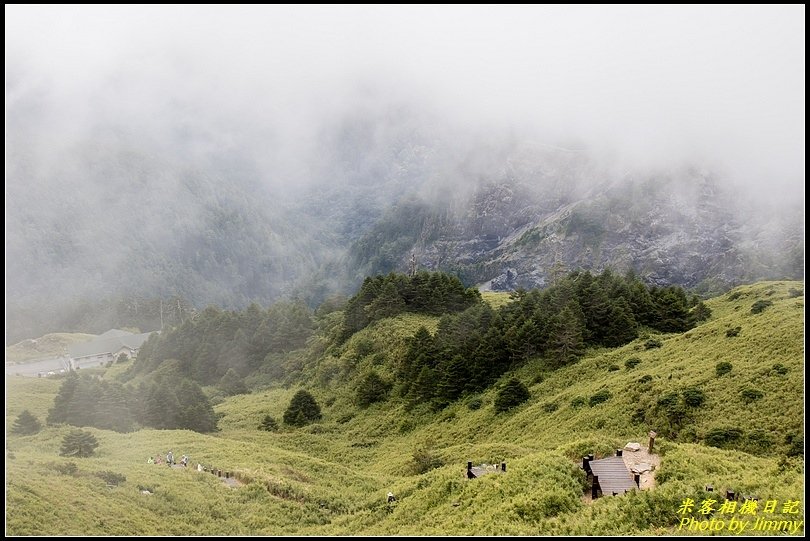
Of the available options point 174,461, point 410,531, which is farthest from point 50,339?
point 410,531

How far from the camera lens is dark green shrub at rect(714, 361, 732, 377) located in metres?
46.2

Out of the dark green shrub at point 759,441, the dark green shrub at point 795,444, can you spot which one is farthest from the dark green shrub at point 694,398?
the dark green shrub at point 795,444

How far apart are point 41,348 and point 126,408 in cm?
11327

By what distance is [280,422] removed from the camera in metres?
73.4

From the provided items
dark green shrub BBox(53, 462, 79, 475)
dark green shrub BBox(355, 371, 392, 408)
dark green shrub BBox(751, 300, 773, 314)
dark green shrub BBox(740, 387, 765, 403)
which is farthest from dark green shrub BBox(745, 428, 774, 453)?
dark green shrub BBox(355, 371, 392, 408)

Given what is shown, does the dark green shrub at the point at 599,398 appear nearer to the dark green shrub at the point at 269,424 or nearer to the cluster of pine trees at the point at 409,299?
the dark green shrub at the point at 269,424

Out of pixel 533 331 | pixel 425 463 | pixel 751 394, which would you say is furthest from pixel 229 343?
pixel 751 394

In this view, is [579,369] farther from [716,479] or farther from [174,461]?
[174,461]

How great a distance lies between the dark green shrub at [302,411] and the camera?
237 ft

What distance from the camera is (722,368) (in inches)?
1829

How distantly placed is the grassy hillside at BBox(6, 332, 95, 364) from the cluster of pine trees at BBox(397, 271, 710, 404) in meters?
129

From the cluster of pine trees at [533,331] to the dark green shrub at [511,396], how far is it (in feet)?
29.0

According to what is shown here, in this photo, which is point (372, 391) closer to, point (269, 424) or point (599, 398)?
point (269, 424)

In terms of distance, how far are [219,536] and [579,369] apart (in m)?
44.6
